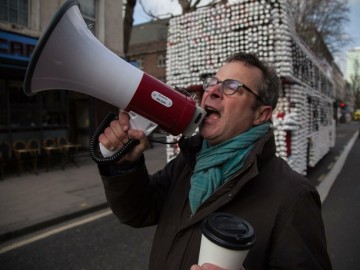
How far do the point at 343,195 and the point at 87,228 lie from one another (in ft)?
16.5

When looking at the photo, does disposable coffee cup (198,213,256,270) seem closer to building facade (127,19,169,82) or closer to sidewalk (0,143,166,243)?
A: sidewalk (0,143,166,243)

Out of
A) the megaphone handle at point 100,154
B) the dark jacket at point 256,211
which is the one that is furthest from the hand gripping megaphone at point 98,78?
the dark jacket at point 256,211

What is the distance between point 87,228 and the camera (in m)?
4.79

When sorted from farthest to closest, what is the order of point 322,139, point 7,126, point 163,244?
1. point 322,139
2. point 7,126
3. point 163,244

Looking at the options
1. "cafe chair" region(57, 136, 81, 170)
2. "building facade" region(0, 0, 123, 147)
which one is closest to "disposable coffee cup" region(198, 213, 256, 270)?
"building facade" region(0, 0, 123, 147)

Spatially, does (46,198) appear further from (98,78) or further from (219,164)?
(219,164)

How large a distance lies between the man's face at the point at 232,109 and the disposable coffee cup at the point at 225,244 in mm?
643

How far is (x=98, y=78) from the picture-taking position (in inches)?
54.7

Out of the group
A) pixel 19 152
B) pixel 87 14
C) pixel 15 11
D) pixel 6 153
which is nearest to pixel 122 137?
pixel 87 14

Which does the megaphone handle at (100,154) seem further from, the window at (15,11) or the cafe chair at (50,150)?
the window at (15,11)

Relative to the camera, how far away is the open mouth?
158cm

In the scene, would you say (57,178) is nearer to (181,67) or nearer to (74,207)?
(74,207)

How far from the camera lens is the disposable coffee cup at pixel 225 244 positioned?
90 centimetres

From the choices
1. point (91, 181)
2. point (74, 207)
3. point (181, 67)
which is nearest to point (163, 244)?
point (74, 207)
